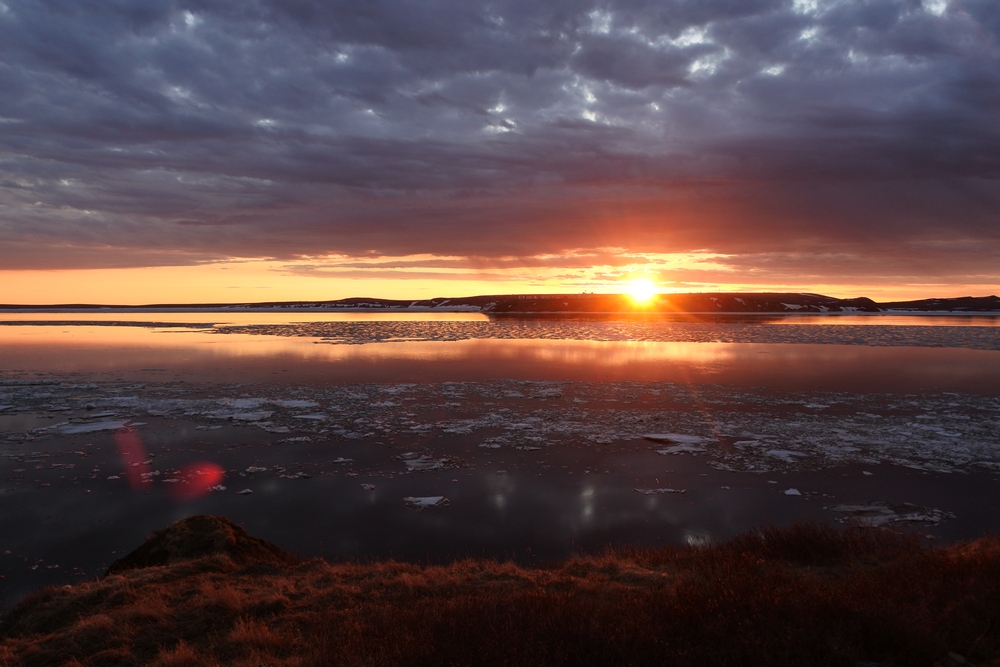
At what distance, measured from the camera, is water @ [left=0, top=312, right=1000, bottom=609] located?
9023 millimetres

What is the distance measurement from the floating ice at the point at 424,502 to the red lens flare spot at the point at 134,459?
5.33 m

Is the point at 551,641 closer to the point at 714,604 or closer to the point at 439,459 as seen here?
the point at 714,604

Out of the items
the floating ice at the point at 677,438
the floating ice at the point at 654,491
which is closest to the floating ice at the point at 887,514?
the floating ice at the point at 654,491

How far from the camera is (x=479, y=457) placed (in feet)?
42.3

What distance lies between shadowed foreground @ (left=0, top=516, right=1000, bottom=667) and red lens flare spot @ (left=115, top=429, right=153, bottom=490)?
13.4 feet

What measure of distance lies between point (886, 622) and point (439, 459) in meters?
9.10

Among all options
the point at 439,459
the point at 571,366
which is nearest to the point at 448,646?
the point at 439,459

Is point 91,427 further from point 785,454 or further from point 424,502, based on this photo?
point 785,454

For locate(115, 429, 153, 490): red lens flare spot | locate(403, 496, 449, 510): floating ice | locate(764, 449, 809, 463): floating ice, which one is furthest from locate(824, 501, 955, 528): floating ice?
locate(115, 429, 153, 490): red lens flare spot

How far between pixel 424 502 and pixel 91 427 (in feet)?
37.0

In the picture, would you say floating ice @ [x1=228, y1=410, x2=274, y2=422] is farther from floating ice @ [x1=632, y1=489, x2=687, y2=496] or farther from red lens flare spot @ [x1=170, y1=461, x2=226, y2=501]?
floating ice @ [x1=632, y1=489, x2=687, y2=496]

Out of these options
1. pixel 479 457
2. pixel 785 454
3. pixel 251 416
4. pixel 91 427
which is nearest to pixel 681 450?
pixel 785 454

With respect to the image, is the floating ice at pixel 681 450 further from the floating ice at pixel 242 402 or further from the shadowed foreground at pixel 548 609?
the floating ice at pixel 242 402

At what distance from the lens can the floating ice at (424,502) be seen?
10.0m
